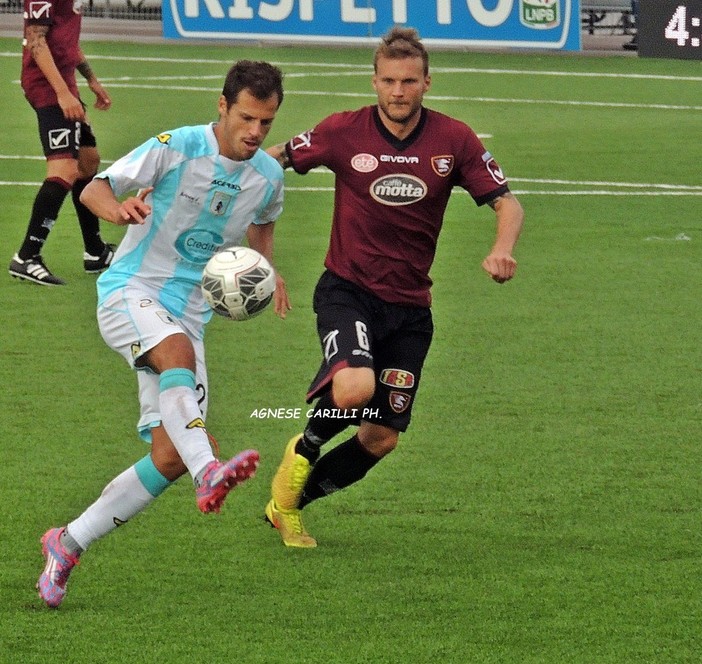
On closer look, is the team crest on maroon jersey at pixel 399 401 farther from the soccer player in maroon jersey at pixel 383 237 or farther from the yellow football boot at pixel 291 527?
the yellow football boot at pixel 291 527

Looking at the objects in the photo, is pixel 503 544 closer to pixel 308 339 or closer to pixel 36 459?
pixel 36 459

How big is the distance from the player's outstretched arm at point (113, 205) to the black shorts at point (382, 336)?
92cm

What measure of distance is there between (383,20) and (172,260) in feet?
64.0

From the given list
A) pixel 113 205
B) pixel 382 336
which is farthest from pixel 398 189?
pixel 113 205

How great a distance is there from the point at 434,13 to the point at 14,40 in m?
7.83

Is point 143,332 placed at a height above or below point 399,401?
above

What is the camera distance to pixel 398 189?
6180 mm

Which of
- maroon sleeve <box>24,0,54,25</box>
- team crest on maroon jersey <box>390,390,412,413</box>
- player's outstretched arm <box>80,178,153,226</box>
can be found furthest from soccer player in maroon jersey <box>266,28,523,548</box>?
maroon sleeve <box>24,0,54,25</box>

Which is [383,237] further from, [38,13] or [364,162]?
[38,13]

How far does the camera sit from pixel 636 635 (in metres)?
5.18

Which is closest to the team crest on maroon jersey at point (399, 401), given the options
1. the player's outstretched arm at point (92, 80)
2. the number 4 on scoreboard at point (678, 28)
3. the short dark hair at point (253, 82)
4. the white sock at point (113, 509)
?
the white sock at point (113, 509)

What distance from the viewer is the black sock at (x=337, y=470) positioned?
246 inches

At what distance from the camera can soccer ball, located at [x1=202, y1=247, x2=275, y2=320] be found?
5559mm

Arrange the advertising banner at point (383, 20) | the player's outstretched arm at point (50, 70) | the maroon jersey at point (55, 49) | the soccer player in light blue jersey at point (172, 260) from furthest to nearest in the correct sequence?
the advertising banner at point (383, 20) < the maroon jersey at point (55, 49) < the player's outstretched arm at point (50, 70) < the soccer player in light blue jersey at point (172, 260)
